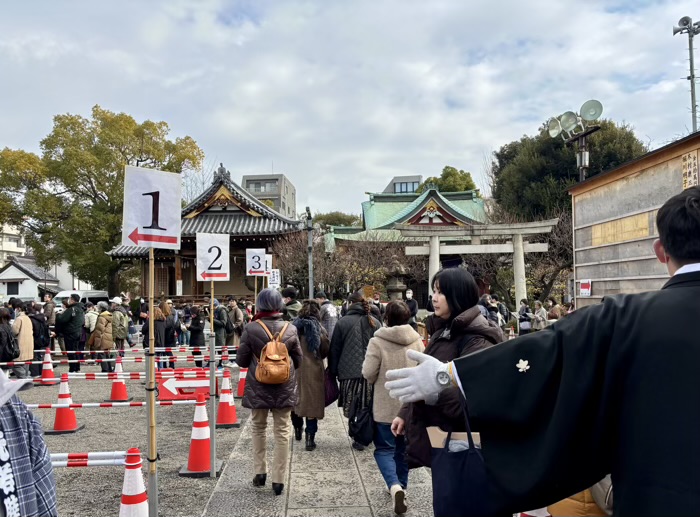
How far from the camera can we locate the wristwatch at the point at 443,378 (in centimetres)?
193

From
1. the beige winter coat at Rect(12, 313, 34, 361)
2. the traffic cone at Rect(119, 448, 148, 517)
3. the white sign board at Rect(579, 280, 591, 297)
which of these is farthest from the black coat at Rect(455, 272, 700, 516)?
the beige winter coat at Rect(12, 313, 34, 361)

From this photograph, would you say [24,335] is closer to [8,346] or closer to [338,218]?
[8,346]

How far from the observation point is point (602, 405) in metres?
1.65

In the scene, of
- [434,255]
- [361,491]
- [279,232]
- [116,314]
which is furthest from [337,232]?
[361,491]

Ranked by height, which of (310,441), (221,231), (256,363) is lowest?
(310,441)

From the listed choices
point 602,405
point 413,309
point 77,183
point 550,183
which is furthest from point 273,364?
point 77,183

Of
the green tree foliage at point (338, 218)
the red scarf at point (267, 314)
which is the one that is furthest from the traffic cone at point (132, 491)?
the green tree foliage at point (338, 218)

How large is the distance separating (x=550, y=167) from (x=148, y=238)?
88.5 ft

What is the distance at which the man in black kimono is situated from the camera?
1547mm

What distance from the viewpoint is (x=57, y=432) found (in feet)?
23.6

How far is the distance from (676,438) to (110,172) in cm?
3188

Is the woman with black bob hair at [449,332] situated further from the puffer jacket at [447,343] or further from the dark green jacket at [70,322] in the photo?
the dark green jacket at [70,322]

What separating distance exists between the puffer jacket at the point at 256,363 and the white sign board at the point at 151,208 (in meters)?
1.13

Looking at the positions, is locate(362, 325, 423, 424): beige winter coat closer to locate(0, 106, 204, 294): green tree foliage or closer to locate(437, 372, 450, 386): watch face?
locate(437, 372, 450, 386): watch face
